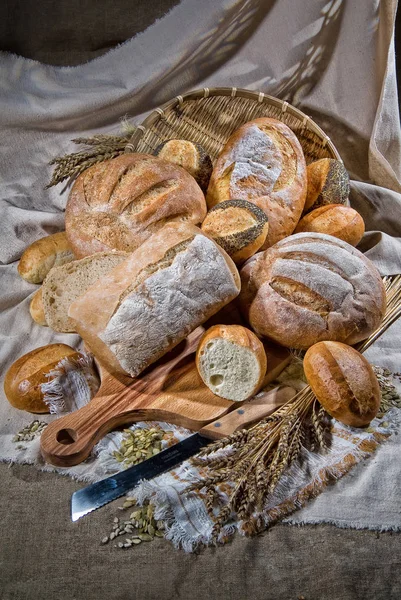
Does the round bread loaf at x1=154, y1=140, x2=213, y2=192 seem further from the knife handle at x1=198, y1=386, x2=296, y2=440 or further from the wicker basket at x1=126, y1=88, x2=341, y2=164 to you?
the knife handle at x1=198, y1=386, x2=296, y2=440

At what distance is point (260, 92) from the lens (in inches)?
105

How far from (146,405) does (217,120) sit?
1522 mm

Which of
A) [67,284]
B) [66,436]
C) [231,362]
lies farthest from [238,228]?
[66,436]

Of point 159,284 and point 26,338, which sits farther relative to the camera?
point 26,338

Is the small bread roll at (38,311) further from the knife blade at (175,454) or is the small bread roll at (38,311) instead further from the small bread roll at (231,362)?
the knife blade at (175,454)

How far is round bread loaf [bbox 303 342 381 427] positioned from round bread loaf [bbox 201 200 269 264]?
0.55 meters

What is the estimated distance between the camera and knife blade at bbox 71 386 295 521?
160 centimetres

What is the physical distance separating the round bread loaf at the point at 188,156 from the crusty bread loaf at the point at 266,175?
0.20 ft

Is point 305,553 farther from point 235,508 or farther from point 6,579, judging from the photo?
point 6,579

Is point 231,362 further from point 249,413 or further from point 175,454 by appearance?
point 175,454

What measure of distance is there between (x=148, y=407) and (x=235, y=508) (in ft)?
1.51

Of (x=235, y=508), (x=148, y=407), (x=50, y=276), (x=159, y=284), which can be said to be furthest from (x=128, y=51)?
(x=235, y=508)

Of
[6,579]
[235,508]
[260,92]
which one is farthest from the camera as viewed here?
[260,92]

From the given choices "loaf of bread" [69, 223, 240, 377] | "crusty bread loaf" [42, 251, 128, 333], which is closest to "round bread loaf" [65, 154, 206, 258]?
"crusty bread loaf" [42, 251, 128, 333]
